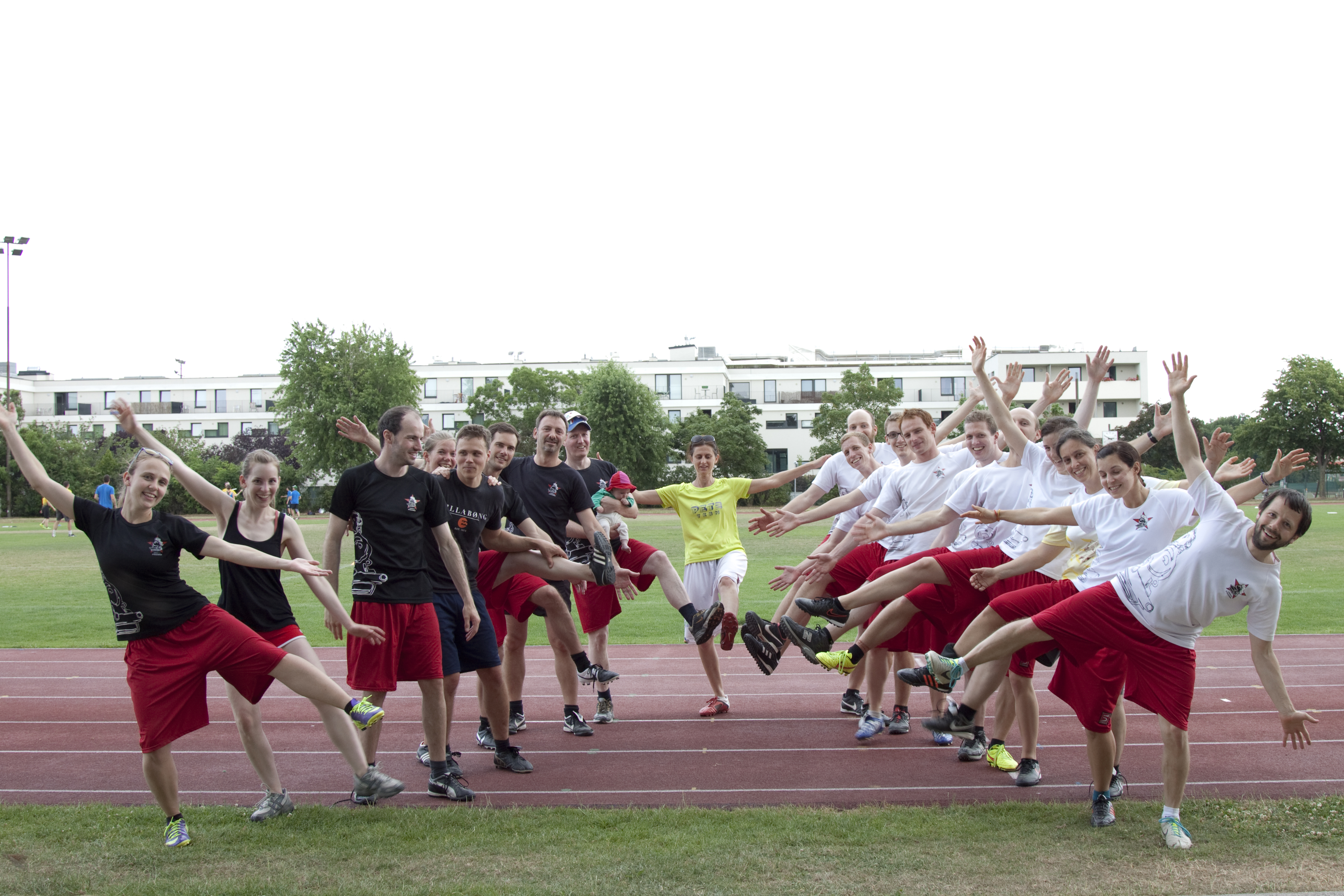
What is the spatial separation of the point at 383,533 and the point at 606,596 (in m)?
2.61

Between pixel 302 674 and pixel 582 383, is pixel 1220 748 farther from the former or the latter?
pixel 582 383

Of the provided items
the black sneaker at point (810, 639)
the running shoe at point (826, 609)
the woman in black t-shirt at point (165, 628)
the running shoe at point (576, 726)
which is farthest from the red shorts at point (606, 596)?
the woman in black t-shirt at point (165, 628)

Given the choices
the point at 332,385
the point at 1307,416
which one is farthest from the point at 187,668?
the point at 1307,416

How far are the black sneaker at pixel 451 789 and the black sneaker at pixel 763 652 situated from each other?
6.41 feet

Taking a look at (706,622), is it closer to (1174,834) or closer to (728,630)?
(728,630)

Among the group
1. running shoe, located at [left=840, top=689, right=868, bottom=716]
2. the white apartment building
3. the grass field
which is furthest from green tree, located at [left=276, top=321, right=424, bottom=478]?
running shoe, located at [left=840, top=689, right=868, bottom=716]

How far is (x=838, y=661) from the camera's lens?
589cm

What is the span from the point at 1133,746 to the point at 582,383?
2100 inches

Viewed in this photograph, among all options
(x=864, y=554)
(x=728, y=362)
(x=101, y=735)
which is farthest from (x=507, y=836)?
(x=728, y=362)

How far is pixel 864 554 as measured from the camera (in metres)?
7.21

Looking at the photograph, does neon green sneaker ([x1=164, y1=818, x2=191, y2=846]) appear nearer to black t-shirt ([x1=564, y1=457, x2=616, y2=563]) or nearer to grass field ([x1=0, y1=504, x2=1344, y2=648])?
black t-shirt ([x1=564, y1=457, x2=616, y2=563])

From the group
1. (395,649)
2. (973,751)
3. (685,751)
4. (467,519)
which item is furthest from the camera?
(685,751)

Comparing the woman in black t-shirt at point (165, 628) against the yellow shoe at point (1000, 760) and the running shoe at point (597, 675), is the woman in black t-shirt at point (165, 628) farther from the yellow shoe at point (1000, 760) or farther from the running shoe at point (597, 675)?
the yellow shoe at point (1000, 760)

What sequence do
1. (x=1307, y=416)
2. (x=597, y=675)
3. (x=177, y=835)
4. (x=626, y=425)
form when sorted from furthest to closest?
(x=1307, y=416) < (x=626, y=425) < (x=597, y=675) < (x=177, y=835)
